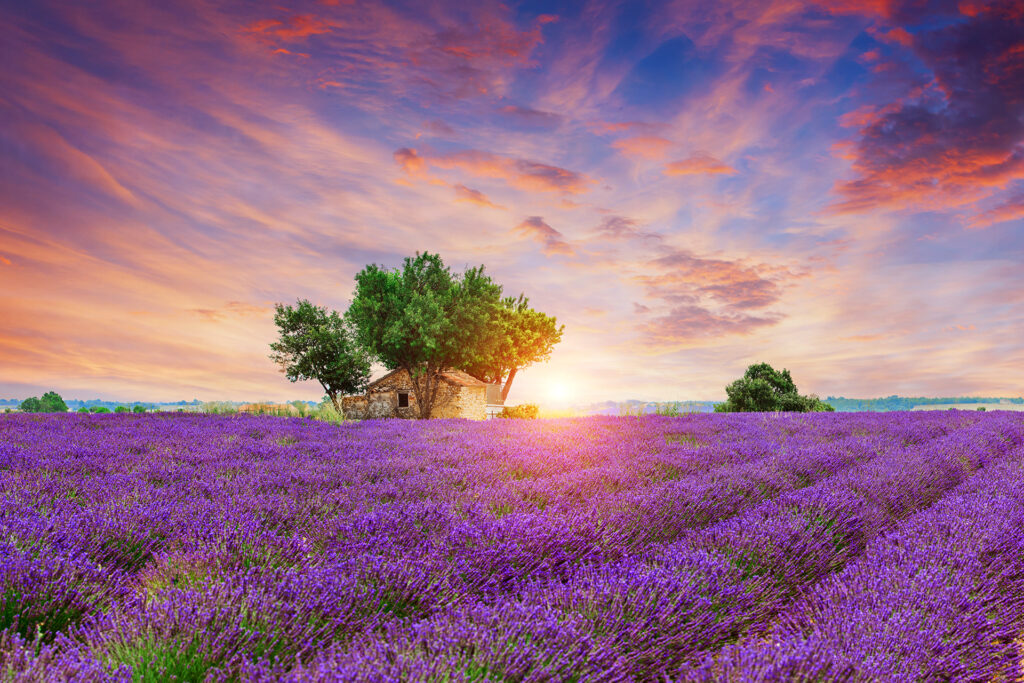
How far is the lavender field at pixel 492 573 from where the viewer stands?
1493mm

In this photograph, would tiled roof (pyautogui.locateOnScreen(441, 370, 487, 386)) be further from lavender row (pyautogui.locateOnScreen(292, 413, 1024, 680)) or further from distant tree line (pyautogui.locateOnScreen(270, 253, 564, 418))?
lavender row (pyautogui.locateOnScreen(292, 413, 1024, 680))

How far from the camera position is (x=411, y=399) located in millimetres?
27688

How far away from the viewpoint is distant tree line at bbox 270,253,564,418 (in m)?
22.6

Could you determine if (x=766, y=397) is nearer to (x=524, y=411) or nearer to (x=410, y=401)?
(x=524, y=411)

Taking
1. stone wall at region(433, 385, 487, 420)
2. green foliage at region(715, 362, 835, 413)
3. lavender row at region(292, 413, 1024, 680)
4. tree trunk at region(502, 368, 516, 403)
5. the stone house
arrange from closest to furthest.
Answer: lavender row at region(292, 413, 1024, 680)
green foliage at region(715, 362, 835, 413)
stone wall at region(433, 385, 487, 420)
the stone house
tree trunk at region(502, 368, 516, 403)

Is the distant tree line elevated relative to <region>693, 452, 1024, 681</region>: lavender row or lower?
elevated

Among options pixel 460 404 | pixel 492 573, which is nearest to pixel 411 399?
pixel 460 404

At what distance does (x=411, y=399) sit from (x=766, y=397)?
53.9ft

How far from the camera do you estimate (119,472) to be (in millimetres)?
3729

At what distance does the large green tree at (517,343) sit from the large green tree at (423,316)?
13.6 ft

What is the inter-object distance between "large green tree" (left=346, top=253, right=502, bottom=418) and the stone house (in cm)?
96

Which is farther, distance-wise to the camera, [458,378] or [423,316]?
[458,378]

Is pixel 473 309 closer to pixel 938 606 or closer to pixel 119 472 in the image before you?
pixel 119 472

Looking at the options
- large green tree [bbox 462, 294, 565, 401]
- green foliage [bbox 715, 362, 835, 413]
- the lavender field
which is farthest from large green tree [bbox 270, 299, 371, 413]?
the lavender field
